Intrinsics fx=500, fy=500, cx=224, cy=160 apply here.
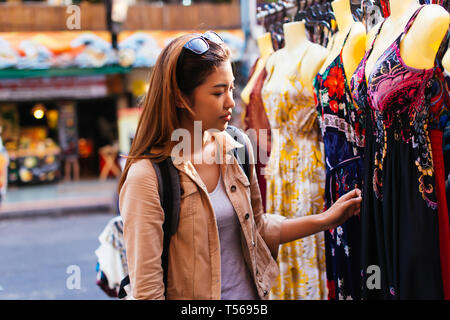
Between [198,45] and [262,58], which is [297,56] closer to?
[262,58]

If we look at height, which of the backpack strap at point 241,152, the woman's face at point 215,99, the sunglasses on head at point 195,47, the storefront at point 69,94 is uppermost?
the storefront at point 69,94

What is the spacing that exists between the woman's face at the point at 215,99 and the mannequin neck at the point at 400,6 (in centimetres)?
67

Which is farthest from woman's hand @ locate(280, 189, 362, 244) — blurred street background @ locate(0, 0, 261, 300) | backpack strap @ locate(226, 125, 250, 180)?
blurred street background @ locate(0, 0, 261, 300)

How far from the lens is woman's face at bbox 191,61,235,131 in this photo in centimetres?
154

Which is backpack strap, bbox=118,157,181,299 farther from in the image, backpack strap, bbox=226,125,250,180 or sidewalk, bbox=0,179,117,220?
sidewalk, bbox=0,179,117,220

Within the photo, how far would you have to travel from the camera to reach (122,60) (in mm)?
10367

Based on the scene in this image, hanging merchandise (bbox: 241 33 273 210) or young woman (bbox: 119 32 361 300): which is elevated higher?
hanging merchandise (bbox: 241 33 273 210)

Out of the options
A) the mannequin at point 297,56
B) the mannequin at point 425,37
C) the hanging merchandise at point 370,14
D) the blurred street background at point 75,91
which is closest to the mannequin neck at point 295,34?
the mannequin at point 297,56

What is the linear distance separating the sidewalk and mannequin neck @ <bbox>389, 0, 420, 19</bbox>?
21.0 ft

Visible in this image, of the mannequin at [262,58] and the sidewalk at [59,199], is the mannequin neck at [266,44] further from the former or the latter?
the sidewalk at [59,199]

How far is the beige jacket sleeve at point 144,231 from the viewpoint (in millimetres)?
1443

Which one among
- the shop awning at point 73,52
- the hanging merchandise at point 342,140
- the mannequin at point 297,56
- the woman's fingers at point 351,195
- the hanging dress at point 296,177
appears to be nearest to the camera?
the woman's fingers at point 351,195

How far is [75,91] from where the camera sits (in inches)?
430

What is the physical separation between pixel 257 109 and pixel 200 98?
167 centimetres
